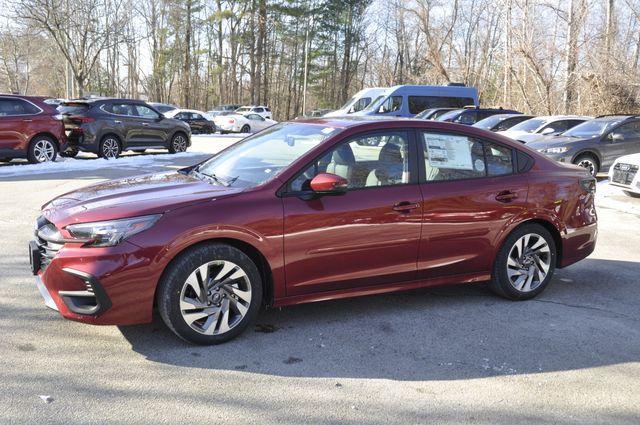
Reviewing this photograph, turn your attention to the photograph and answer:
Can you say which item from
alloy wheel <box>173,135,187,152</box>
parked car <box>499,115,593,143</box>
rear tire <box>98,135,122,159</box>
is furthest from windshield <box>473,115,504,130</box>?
rear tire <box>98,135,122,159</box>

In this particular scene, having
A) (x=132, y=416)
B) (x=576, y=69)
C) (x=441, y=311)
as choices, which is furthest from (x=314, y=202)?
(x=576, y=69)

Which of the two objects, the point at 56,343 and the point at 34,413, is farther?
the point at 56,343

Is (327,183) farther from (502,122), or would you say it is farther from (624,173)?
(502,122)

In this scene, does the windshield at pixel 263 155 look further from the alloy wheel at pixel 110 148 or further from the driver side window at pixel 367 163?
the alloy wheel at pixel 110 148

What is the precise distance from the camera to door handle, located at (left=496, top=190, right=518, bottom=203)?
194 inches

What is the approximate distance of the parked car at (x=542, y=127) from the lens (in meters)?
15.8

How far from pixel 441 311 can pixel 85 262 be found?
2786 mm

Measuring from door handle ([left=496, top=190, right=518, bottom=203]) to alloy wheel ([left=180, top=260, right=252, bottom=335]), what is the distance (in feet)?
7.47

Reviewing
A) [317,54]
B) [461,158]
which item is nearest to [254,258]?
[461,158]

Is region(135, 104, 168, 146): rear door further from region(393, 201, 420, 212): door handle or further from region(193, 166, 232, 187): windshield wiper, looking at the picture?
region(393, 201, 420, 212): door handle

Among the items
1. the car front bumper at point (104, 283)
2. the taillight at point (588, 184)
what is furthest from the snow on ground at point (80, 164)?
the taillight at point (588, 184)

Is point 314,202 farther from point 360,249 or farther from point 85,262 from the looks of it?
point 85,262

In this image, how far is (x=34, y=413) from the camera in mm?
3031

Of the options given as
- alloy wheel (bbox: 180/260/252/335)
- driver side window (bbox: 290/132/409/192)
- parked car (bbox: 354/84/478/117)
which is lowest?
alloy wheel (bbox: 180/260/252/335)
